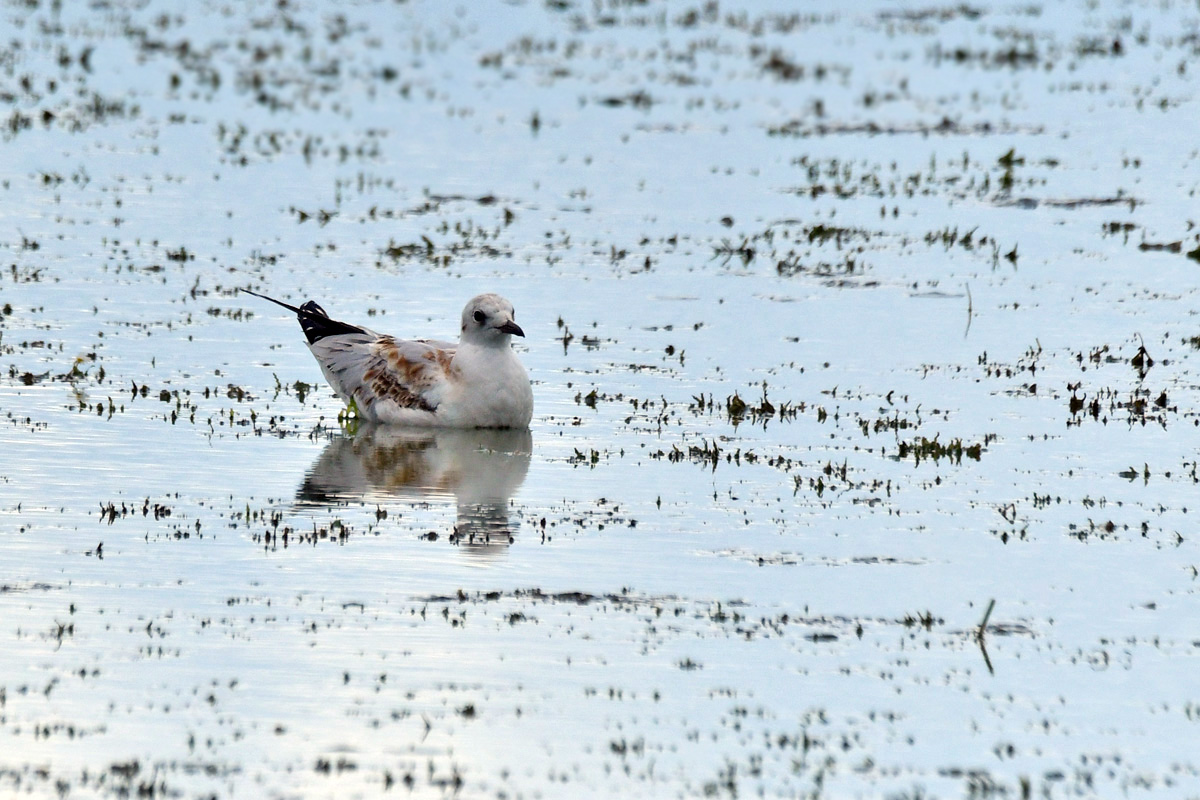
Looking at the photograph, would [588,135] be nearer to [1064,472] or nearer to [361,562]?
[1064,472]

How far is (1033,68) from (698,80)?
7.75 m

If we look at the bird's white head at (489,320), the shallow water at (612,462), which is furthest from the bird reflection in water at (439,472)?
the bird's white head at (489,320)

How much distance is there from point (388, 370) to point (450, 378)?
65 centimetres

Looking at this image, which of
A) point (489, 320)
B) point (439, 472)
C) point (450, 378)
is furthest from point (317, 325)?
point (439, 472)

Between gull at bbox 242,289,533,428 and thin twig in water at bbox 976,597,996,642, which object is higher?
gull at bbox 242,289,533,428

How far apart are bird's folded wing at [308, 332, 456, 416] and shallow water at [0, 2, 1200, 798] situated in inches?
18.7

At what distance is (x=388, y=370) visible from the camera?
16.4 meters

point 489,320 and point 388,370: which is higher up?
point 489,320

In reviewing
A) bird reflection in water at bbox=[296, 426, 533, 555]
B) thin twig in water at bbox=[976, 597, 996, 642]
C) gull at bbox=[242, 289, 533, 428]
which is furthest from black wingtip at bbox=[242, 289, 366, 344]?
thin twig in water at bbox=[976, 597, 996, 642]

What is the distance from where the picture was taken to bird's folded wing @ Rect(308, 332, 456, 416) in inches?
635

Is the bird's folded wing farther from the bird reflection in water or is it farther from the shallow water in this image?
the shallow water

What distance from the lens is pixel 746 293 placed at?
22.2 meters

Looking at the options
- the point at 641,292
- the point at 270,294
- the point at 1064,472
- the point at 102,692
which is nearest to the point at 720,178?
the point at 641,292

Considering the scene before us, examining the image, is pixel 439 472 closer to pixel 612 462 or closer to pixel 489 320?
pixel 612 462
